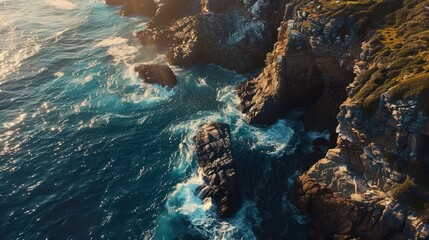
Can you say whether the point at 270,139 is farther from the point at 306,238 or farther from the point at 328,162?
the point at 306,238

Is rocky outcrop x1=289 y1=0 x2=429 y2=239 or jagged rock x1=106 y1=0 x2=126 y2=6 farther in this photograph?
jagged rock x1=106 y1=0 x2=126 y2=6

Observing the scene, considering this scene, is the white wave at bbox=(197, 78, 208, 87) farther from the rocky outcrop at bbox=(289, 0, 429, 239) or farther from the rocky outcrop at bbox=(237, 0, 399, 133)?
the rocky outcrop at bbox=(289, 0, 429, 239)

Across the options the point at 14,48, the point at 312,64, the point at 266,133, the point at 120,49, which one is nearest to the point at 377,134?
the point at 266,133

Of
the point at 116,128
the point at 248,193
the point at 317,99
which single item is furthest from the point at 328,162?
the point at 116,128

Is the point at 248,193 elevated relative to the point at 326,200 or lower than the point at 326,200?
lower

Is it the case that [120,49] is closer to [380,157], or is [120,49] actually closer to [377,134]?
[377,134]

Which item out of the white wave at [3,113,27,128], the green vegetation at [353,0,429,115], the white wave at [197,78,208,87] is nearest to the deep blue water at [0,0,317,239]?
the white wave at [197,78,208,87]
